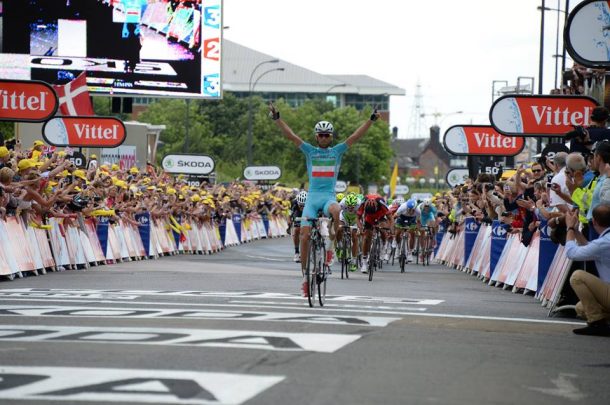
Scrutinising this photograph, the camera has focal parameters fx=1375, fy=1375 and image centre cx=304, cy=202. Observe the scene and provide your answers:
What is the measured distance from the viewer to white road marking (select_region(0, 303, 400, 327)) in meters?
13.2

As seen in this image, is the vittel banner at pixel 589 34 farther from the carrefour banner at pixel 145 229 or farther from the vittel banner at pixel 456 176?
the vittel banner at pixel 456 176

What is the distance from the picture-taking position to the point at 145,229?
121ft

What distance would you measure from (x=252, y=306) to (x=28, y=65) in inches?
1263

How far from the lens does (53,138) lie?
33625 mm

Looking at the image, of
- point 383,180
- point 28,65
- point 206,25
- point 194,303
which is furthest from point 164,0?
point 383,180

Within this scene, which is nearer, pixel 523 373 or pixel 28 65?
pixel 523 373

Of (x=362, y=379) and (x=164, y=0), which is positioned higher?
(x=164, y=0)

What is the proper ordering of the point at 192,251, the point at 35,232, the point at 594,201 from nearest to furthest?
the point at 594,201, the point at 35,232, the point at 192,251

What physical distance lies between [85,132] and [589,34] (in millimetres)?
20923

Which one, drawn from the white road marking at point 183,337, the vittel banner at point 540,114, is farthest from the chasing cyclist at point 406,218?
the white road marking at point 183,337

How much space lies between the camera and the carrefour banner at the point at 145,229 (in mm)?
36469

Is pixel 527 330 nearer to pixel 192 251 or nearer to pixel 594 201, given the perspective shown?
pixel 594 201

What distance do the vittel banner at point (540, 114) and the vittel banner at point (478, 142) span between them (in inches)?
486

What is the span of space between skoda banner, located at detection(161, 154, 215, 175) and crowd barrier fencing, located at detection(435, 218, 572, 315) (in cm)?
1298
